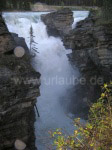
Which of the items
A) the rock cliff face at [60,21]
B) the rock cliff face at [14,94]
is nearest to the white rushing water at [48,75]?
the rock cliff face at [60,21]

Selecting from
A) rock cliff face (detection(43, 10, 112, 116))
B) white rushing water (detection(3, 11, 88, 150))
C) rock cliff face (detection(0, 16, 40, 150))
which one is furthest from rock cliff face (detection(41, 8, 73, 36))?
rock cliff face (detection(0, 16, 40, 150))

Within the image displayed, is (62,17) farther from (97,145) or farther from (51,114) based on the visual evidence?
(97,145)

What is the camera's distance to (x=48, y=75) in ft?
93.4

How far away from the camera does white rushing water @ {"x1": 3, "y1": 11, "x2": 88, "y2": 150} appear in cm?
2080

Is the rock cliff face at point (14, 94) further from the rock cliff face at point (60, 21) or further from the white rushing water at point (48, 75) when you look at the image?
the rock cliff face at point (60, 21)

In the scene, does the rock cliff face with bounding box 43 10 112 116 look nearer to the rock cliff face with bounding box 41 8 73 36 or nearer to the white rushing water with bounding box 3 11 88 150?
the white rushing water with bounding box 3 11 88 150

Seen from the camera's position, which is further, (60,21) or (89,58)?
(60,21)

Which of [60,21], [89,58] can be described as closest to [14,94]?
[89,58]

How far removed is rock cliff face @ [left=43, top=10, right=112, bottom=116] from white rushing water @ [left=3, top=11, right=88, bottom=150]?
1949 mm

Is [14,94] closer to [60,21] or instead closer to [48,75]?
[48,75]

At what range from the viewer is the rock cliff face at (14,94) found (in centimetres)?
1227

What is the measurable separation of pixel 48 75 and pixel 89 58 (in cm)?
679

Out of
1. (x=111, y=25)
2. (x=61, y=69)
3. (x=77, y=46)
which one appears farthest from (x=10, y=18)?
(x=111, y=25)

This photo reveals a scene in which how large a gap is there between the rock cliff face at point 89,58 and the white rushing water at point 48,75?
76.7 inches
